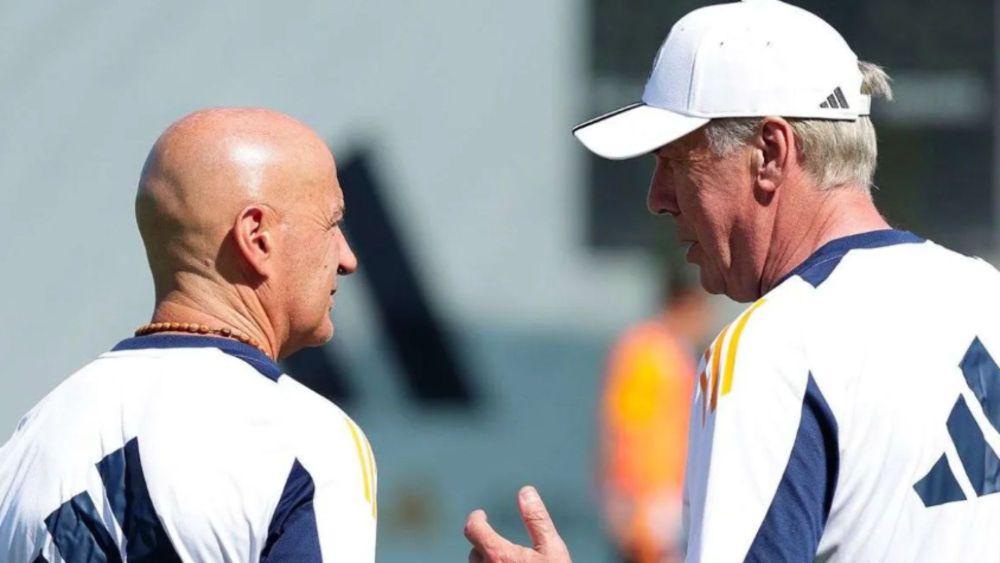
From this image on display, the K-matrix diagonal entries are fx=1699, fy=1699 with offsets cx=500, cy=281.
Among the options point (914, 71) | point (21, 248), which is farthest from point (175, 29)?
point (914, 71)

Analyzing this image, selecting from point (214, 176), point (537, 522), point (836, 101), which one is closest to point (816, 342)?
point (836, 101)

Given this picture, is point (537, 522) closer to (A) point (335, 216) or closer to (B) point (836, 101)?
(A) point (335, 216)

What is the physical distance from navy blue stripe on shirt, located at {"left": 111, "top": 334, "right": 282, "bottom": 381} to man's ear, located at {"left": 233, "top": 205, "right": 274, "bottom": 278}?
0.09m

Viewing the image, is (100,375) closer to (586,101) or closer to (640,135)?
(640,135)

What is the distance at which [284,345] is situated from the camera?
6.64 feet

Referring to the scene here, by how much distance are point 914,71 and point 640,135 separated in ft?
13.4

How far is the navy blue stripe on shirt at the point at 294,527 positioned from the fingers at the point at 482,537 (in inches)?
11.3

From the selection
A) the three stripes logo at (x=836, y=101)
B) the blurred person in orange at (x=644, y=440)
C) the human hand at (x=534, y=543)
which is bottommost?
the blurred person in orange at (x=644, y=440)

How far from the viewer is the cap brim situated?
1.94 meters

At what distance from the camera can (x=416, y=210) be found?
5.42 meters

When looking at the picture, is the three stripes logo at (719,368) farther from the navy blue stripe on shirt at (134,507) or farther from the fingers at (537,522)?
the navy blue stripe on shirt at (134,507)

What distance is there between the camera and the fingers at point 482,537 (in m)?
1.98

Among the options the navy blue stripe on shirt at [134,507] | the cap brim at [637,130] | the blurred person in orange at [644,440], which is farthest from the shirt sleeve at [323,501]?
the blurred person in orange at [644,440]

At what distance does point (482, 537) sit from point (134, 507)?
43 centimetres
